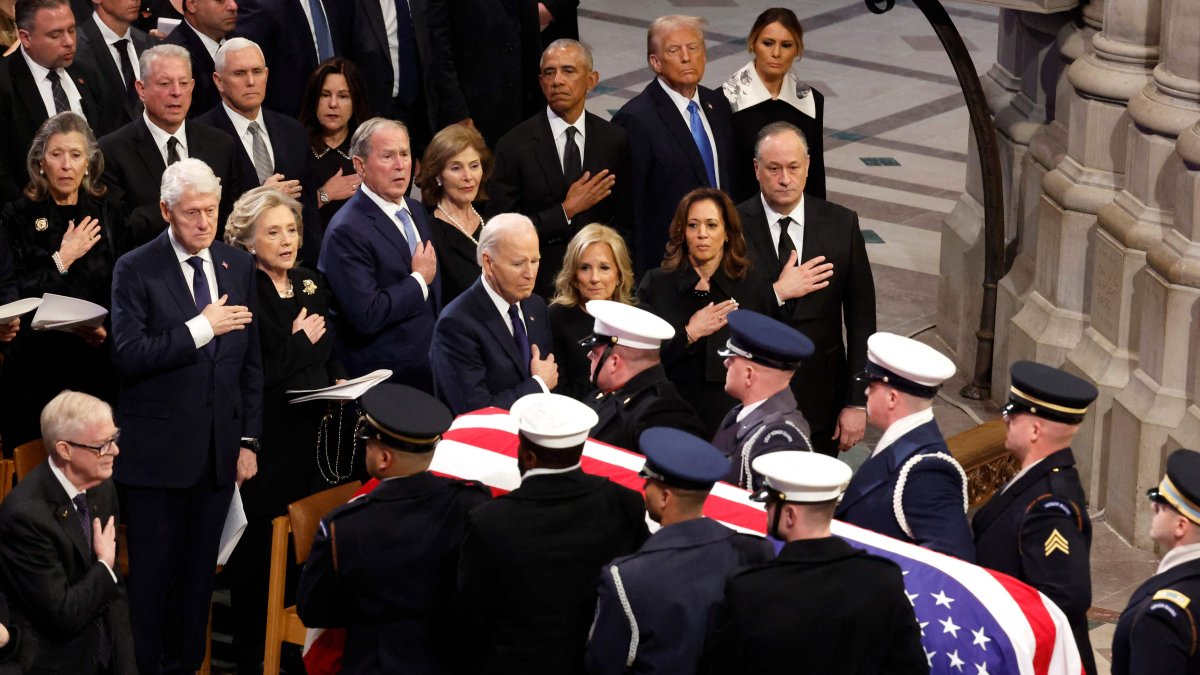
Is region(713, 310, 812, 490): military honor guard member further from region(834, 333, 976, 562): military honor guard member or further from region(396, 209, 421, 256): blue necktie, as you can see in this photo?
region(396, 209, 421, 256): blue necktie

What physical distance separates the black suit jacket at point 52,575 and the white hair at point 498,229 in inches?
55.4

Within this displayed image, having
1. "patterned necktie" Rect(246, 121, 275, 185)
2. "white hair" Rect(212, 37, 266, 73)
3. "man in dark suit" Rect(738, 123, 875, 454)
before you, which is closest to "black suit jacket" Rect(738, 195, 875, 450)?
"man in dark suit" Rect(738, 123, 875, 454)

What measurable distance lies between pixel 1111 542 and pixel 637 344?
7.83ft

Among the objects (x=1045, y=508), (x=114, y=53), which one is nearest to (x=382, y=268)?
(x=114, y=53)

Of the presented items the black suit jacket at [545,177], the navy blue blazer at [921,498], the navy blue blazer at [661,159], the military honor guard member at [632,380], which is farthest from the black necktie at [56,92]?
the navy blue blazer at [921,498]

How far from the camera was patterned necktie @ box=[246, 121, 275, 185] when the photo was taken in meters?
6.41

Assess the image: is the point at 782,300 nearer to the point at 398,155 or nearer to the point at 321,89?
the point at 398,155

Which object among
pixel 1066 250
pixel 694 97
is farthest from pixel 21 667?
pixel 1066 250

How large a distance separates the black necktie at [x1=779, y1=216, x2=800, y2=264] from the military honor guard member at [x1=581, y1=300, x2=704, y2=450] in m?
1.04

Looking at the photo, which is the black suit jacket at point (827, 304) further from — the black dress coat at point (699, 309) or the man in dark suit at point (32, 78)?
the man in dark suit at point (32, 78)

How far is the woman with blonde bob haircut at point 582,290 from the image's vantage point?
219 inches

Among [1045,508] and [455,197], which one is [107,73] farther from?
[1045,508]

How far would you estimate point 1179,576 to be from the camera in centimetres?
412

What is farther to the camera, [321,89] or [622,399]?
[321,89]
